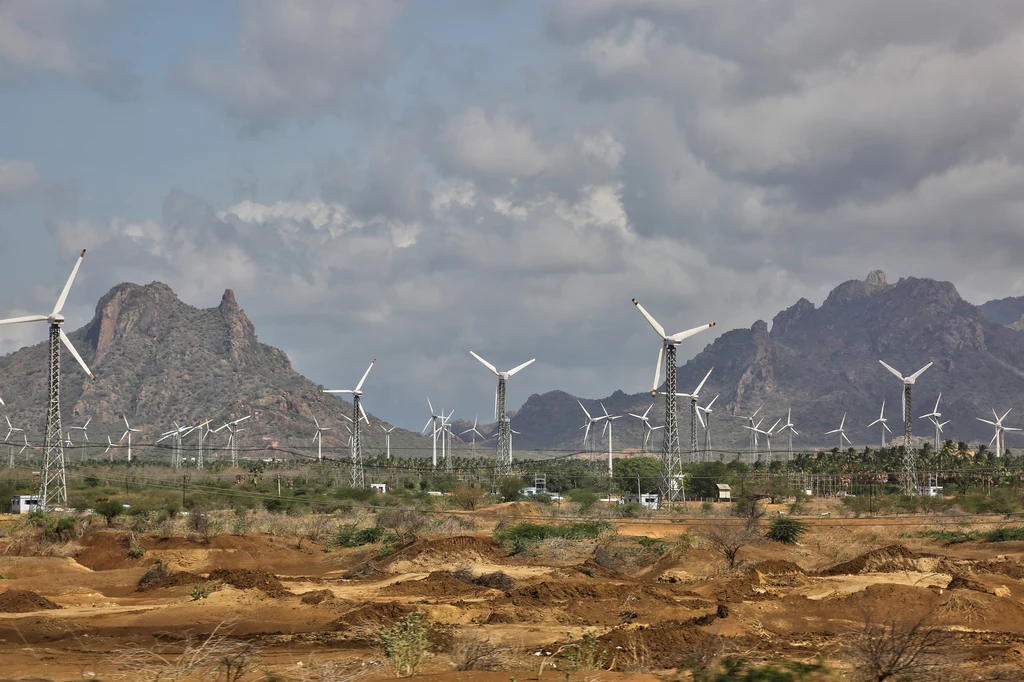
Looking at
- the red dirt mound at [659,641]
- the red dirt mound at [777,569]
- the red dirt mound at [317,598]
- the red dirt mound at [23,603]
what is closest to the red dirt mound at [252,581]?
the red dirt mound at [317,598]

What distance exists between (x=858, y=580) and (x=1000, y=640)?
37.0ft

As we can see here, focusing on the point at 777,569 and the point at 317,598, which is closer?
the point at 317,598

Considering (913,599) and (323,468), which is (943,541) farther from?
(323,468)

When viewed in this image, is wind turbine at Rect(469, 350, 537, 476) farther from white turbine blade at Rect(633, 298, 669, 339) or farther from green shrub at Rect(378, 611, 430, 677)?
green shrub at Rect(378, 611, 430, 677)

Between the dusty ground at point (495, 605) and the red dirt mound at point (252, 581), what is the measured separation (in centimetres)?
9

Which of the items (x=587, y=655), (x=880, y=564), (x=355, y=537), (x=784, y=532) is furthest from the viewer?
(x=355, y=537)

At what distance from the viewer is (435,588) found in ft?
120

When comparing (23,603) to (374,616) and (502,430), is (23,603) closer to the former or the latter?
(374,616)

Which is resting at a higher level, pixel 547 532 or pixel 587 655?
pixel 587 655

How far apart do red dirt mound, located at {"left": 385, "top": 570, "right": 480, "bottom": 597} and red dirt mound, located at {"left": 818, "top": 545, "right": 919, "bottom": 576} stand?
553 inches

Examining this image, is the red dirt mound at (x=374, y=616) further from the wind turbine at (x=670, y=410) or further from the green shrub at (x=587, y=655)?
the wind turbine at (x=670, y=410)

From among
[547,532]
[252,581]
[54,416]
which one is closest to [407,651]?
[252,581]

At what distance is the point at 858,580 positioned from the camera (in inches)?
1436

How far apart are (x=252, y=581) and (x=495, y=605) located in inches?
401
